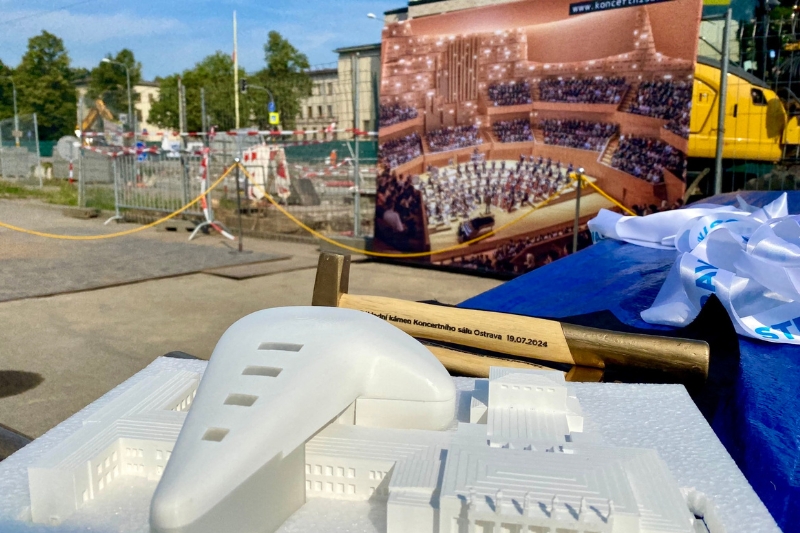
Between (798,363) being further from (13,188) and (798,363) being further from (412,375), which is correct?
(13,188)

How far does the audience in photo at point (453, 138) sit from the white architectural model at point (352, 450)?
715 cm

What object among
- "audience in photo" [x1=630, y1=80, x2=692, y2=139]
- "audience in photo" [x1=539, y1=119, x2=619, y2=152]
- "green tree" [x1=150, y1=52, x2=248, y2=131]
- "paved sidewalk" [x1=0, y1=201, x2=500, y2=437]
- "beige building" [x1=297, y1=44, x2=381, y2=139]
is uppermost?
"green tree" [x1=150, y1=52, x2=248, y2=131]

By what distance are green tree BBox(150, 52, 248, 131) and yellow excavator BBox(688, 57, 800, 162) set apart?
4352cm

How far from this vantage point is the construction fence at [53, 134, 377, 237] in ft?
40.7

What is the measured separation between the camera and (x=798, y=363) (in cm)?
194

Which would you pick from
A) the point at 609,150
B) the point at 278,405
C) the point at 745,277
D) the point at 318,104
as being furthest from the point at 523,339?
the point at 318,104

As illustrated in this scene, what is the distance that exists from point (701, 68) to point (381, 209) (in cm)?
439

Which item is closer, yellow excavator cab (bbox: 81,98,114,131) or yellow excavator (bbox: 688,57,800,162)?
yellow excavator (bbox: 688,57,800,162)

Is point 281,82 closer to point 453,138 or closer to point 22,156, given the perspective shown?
point 22,156

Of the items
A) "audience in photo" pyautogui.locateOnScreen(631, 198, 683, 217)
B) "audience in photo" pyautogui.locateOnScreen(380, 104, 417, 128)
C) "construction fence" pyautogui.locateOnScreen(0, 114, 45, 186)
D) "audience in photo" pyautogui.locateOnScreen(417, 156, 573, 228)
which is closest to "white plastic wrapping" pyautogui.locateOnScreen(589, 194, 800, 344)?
"audience in photo" pyautogui.locateOnScreen(631, 198, 683, 217)

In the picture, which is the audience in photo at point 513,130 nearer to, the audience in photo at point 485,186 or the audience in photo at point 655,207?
the audience in photo at point 485,186

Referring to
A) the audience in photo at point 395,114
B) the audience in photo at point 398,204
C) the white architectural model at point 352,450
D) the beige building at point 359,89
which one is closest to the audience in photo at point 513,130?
the audience in photo at point 395,114

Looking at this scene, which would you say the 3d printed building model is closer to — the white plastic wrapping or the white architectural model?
the white architectural model

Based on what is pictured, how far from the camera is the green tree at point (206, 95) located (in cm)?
4912
